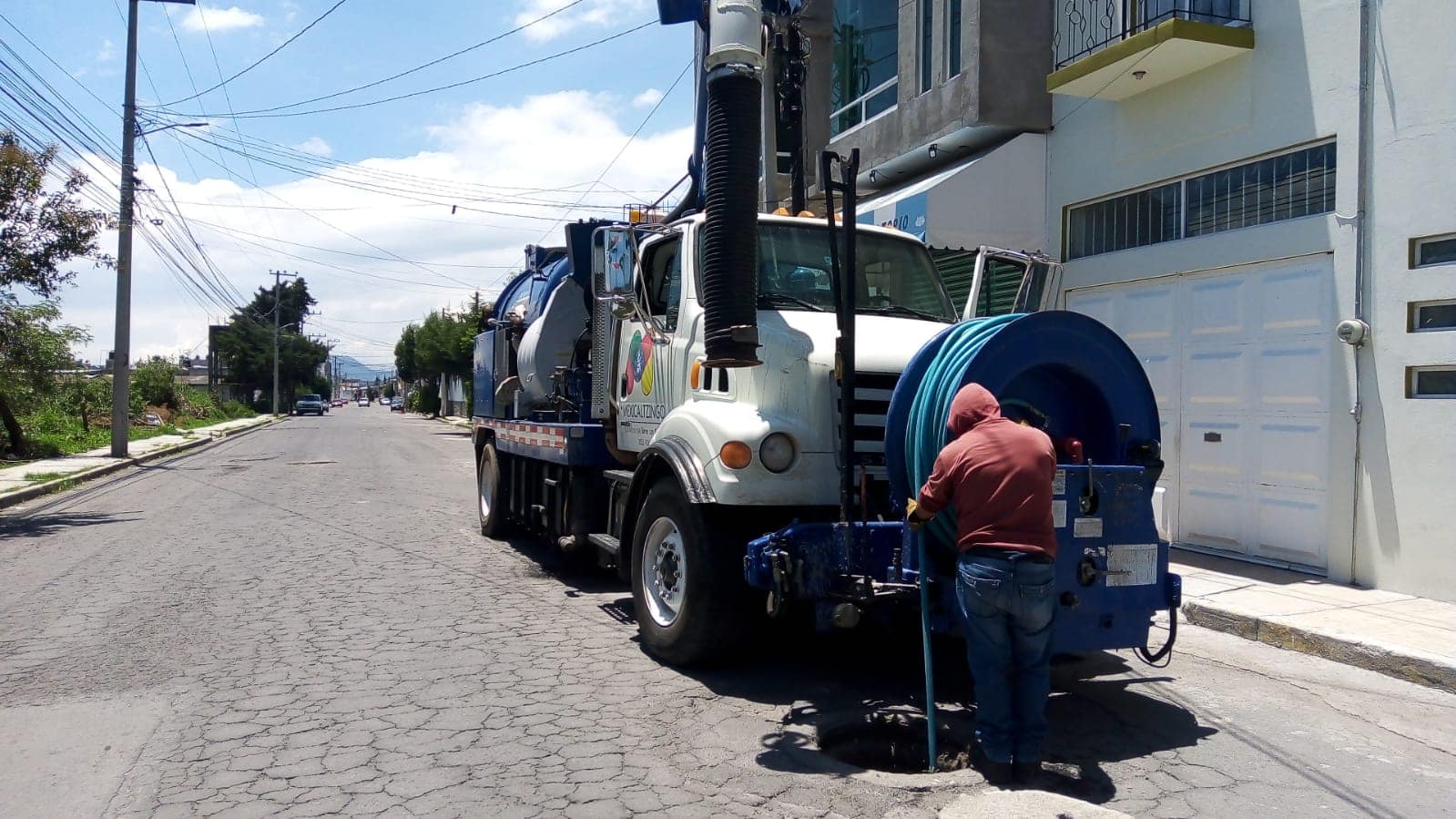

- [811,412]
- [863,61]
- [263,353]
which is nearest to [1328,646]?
[811,412]

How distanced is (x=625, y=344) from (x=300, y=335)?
83.2 meters

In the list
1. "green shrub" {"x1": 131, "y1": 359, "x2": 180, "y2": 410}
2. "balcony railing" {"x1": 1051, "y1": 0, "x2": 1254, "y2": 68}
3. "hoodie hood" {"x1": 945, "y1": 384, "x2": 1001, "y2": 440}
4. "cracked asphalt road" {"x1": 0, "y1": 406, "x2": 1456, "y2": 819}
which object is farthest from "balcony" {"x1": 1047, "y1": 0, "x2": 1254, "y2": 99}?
"green shrub" {"x1": 131, "y1": 359, "x2": 180, "y2": 410}

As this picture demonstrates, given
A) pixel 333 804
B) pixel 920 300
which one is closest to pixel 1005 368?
pixel 920 300

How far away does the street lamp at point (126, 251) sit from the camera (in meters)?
22.8

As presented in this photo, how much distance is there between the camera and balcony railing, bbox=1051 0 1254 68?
9969 mm

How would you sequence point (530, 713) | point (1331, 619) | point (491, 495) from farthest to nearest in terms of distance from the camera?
1. point (491, 495)
2. point (1331, 619)
3. point (530, 713)

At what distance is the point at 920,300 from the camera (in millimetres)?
6691

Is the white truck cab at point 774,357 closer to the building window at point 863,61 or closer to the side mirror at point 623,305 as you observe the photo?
the side mirror at point 623,305

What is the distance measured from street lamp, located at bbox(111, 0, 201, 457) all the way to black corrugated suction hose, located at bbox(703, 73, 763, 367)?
2159cm

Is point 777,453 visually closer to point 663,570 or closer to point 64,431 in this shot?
point 663,570

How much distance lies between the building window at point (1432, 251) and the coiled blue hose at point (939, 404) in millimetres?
4870

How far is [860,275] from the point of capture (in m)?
6.52

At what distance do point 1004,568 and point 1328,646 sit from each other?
12.4ft

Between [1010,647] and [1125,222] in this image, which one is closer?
[1010,647]
